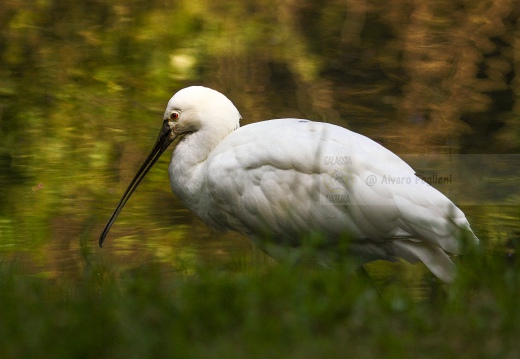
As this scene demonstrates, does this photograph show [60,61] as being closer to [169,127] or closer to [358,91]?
[358,91]

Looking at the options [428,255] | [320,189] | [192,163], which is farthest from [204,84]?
[428,255]

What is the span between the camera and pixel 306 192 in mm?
4887

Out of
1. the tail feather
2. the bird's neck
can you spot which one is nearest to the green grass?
the tail feather

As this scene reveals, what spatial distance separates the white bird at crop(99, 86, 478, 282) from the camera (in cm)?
455

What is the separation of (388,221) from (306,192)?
47cm

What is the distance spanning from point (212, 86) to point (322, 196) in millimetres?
4313

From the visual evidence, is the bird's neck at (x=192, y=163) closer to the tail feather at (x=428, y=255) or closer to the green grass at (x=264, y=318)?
the tail feather at (x=428, y=255)

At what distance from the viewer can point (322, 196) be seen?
4.83 meters

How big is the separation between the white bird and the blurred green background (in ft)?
2.88

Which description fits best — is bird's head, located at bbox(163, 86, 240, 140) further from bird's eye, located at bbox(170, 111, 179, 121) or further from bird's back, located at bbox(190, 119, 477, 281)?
bird's back, located at bbox(190, 119, 477, 281)

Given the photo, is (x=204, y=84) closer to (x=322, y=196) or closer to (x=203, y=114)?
(x=203, y=114)

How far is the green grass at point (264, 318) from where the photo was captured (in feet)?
10.8

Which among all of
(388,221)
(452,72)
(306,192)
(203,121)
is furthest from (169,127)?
(452,72)

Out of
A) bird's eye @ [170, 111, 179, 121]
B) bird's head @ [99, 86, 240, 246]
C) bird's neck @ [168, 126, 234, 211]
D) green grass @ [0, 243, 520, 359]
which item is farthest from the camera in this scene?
bird's eye @ [170, 111, 179, 121]
